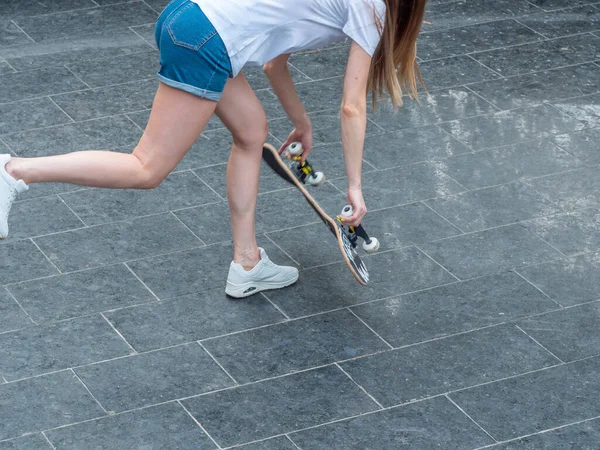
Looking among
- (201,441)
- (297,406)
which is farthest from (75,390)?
(297,406)

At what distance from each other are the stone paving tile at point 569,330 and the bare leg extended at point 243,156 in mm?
1085

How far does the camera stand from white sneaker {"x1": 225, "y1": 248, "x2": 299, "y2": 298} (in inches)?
168

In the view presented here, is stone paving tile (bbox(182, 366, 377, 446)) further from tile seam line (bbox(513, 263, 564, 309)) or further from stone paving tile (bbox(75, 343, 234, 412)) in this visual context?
tile seam line (bbox(513, 263, 564, 309))

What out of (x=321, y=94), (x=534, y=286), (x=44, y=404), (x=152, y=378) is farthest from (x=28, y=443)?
(x=321, y=94)

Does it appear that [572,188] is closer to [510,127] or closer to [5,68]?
[510,127]

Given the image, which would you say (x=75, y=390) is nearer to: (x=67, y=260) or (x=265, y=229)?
(x=67, y=260)

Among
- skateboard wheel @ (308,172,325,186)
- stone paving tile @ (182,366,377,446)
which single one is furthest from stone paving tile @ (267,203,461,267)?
stone paving tile @ (182,366,377,446)

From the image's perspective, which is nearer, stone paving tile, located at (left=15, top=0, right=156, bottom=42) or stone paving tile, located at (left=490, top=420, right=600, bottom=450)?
stone paving tile, located at (left=490, top=420, right=600, bottom=450)

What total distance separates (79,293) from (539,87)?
3094 mm

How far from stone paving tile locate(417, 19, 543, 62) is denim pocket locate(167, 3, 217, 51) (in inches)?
124

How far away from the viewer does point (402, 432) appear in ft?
11.7

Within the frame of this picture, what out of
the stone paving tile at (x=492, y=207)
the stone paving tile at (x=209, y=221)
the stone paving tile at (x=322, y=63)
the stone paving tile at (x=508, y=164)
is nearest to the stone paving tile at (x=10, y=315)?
the stone paving tile at (x=209, y=221)

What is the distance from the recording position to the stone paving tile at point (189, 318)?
404cm

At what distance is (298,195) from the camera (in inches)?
200
